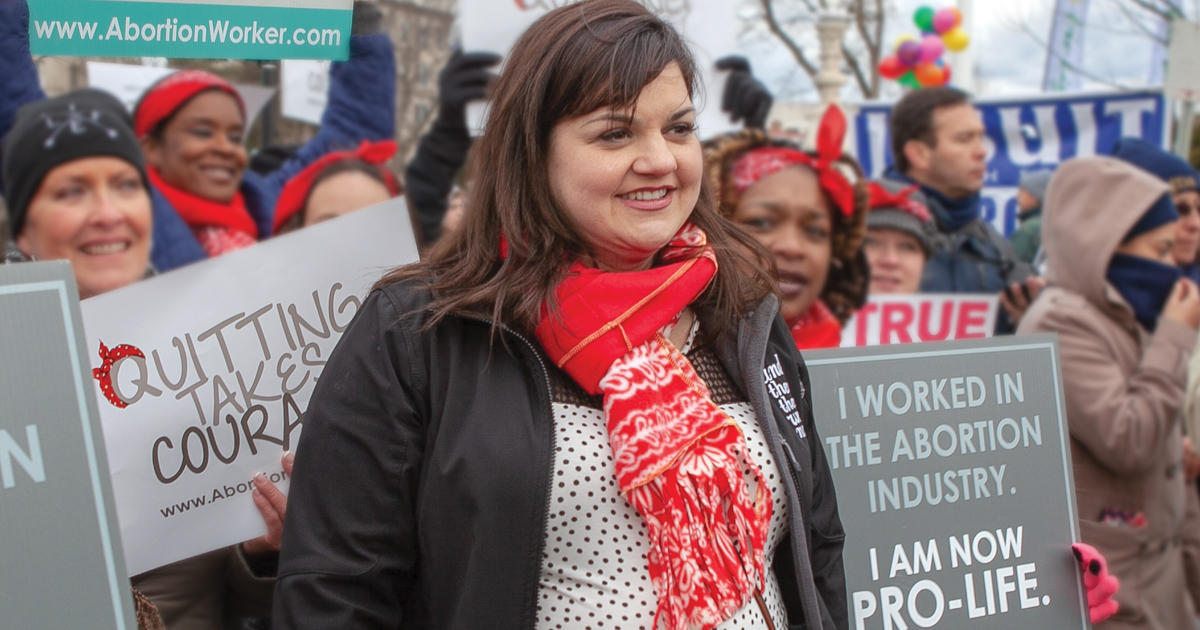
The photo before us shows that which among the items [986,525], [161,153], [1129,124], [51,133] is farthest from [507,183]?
[1129,124]

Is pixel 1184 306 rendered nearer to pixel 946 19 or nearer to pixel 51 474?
pixel 51 474

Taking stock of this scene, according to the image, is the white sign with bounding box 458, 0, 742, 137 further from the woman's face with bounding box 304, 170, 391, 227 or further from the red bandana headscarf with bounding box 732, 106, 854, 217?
the red bandana headscarf with bounding box 732, 106, 854, 217

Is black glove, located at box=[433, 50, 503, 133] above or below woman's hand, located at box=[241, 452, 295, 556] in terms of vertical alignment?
above

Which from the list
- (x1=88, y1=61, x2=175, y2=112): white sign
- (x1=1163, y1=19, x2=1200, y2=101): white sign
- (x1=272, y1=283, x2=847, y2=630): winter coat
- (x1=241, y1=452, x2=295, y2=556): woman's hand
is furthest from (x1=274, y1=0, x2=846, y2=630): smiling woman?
(x1=1163, y1=19, x2=1200, y2=101): white sign

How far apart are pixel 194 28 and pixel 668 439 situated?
100 cm

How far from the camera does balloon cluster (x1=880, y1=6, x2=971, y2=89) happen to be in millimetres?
8320

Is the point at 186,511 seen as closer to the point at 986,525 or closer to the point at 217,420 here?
the point at 217,420

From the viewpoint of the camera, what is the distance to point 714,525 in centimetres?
170

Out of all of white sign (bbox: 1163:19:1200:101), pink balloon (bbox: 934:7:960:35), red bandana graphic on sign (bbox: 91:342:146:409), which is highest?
pink balloon (bbox: 934:7:960:35)

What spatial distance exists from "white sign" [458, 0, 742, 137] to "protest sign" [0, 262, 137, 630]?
2857 millimetres

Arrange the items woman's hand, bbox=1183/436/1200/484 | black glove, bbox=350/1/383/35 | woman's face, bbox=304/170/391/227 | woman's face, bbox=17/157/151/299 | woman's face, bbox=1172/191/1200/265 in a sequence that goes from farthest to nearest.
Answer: woman's hand, bbox=1183/436/1200/484, woman's face, bbox=1172/191/1200/265, woman's face, bbox=304/170/391/227, woman's face, bbox=17/157/151/299, black glove, bbox=350/1/383/35

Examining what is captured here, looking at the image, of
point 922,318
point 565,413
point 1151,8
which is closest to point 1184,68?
point 922,318

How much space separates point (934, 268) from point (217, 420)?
3.54 m

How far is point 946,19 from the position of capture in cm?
918
